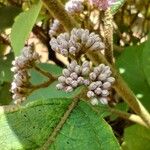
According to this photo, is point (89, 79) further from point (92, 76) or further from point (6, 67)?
point (6, 67)

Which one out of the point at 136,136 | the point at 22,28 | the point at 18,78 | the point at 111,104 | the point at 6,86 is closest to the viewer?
the point at 18,78

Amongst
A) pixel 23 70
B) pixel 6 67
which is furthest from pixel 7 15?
pixel 23 70

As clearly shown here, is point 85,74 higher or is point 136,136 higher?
point 85,74

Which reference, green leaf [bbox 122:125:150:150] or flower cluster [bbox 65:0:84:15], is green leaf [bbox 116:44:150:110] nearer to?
green leaf [bbox 122:125:150:150]

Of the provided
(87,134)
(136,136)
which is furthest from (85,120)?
(136,136)

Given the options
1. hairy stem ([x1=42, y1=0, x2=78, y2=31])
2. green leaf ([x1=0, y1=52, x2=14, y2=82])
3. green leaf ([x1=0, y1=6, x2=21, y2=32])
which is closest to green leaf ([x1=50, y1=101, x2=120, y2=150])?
hairy stem ([x1=42, y1=0, x2=78, y2=31])

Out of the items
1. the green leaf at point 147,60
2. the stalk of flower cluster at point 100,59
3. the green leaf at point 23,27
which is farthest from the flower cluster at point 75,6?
the green leaf at point 147,60

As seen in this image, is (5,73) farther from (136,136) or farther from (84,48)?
(84,48)
